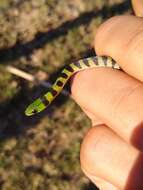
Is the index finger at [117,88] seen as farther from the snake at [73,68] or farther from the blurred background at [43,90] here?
the blurred background at [43,90]

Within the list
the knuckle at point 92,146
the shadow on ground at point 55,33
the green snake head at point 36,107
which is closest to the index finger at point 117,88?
the knuckle at point 92,146

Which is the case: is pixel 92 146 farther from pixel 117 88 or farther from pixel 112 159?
pixel 117 88

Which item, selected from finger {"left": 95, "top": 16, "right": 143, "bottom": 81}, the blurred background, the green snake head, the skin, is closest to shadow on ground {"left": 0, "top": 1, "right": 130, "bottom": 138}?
the blurred background

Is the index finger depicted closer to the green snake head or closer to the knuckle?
the knuckle

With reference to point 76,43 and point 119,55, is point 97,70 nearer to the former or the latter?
point 119,55

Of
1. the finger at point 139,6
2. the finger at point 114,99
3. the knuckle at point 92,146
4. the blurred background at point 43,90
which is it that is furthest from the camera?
the blurred background at point 43,90

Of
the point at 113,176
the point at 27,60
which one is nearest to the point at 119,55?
the point at 113,176

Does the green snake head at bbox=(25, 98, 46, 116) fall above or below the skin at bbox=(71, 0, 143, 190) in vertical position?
below

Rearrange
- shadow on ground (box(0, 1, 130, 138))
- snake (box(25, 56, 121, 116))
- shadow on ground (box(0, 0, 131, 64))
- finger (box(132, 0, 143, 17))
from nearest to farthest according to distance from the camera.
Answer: finger (box(132, 0, 143, 17)), snake (box(25, 56, 121, 116)), shadow on ground (box(0, 1, 130, 138)), shadow on ground (box(0, 0, 131, 64))
